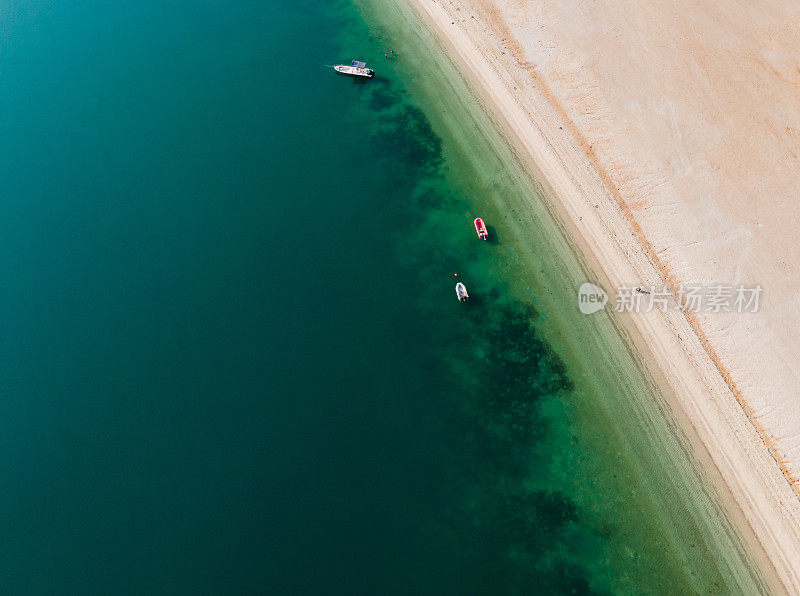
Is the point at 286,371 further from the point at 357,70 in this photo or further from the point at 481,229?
the point at 357,70

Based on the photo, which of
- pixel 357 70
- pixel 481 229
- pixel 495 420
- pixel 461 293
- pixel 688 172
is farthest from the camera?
pixel 357 70

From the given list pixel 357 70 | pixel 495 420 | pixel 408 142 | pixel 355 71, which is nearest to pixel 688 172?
pixel 408 142

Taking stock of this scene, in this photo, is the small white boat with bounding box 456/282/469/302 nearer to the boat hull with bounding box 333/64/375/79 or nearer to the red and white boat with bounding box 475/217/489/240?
the red and white boat with bounding box 475/217/489/240

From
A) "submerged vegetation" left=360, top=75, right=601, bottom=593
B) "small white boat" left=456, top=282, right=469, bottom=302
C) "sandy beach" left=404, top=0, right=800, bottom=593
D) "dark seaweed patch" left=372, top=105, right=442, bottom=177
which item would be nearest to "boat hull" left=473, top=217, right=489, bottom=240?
"submerged vegetation" left=360, top=75, right=601, bottom=593

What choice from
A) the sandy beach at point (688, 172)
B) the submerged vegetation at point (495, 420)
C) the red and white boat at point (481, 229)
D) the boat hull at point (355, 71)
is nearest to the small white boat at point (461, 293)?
the submerged vegetation at point (495, 420)

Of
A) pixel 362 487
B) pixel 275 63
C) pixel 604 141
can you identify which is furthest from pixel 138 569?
pixel 275 63

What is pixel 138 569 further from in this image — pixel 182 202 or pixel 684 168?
pixel 684 168
